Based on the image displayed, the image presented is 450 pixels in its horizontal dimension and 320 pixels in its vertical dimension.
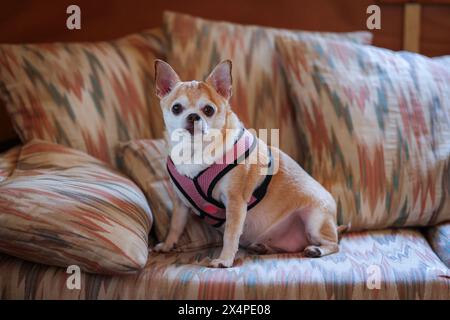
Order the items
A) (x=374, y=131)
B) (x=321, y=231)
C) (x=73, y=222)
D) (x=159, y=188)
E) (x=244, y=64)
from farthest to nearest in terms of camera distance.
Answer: (x=244, y=64)
(x=374, y=131)
(x=159, y=188)
(x=321, y=231)
(x=73, y=222)

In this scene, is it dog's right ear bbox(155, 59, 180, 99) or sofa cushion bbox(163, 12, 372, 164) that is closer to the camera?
dog's right ear bbox(155, 59, 180, 99)

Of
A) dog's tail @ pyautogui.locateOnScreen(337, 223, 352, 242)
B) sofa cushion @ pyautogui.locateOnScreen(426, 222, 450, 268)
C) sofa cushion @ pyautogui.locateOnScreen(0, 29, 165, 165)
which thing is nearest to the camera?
sofa cushion @ pyautogui.locateOnScreen(426, 222, 450, 268)

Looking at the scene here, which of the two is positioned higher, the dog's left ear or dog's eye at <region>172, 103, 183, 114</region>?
the dog's left ear

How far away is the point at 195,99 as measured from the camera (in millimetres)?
1450

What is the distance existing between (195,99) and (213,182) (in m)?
0.22

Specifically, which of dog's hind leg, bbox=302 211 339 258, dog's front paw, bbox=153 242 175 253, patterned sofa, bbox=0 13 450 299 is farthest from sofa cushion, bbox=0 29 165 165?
dog's hind leg, bbox=302 211 339 258

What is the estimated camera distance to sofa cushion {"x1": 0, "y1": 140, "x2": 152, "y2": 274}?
130 cm

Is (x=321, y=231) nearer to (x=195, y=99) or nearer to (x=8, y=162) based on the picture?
(x=195, y=99)

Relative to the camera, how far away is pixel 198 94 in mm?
1457

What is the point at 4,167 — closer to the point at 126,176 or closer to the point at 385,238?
the point at 126,176

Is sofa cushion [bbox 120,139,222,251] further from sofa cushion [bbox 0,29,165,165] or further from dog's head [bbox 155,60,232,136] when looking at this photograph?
dog's head [bbox 155,60,232,136]

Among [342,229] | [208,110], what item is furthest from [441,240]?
[208,110]

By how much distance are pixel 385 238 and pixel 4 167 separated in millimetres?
1146

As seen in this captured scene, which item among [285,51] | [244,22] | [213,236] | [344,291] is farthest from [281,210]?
[244,22]
